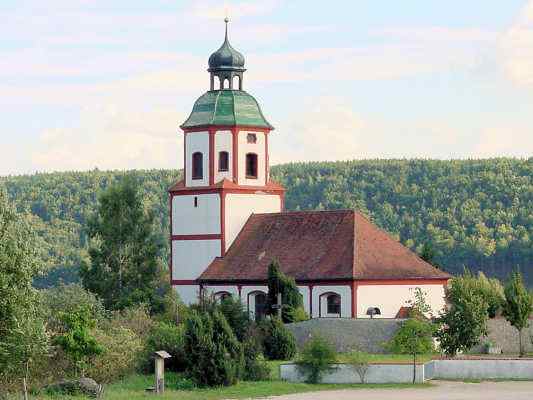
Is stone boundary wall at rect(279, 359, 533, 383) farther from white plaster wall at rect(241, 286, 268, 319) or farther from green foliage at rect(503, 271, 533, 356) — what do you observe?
white plaster wall at rect(241, 286, 268, 319)

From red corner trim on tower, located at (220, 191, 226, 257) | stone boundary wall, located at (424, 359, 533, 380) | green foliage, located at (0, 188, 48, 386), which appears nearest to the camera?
green foliage, located at (0, 188, 48, 386)

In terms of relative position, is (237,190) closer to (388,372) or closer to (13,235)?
(388,372)

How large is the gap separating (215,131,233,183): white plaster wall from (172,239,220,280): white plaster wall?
3.46 m

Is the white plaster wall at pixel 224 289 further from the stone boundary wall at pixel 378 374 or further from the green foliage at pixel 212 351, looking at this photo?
the stone boundary wall at pixel 378 374

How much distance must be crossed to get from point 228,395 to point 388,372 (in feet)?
22.7

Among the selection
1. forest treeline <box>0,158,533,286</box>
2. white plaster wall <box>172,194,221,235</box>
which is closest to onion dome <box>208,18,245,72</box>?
white plaster wall <box>172,194,221,235</box>

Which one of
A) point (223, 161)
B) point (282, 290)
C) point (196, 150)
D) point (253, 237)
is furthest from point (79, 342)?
point (196, 150)

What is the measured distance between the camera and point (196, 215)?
88.5 meters

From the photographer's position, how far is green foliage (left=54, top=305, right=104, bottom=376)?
196 ft

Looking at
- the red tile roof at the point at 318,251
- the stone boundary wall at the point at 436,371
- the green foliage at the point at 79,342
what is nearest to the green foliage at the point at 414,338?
the stone boundary wall at the point at 436,371

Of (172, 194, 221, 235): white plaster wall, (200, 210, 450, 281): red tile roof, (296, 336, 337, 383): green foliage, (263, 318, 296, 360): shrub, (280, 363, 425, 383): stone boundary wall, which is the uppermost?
(172, 194, 221, 235): white plaster wall

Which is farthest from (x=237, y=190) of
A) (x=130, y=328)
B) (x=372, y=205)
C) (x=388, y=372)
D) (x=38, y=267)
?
(x=372, y=205)

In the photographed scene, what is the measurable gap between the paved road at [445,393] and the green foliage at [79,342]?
7573 millimetres

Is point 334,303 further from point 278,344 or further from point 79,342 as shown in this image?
point 79,342
